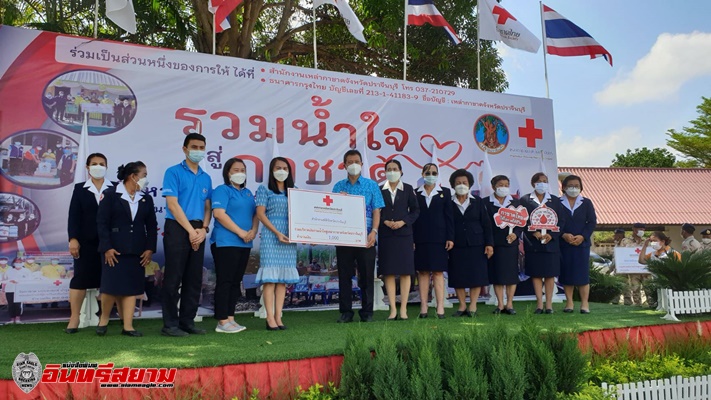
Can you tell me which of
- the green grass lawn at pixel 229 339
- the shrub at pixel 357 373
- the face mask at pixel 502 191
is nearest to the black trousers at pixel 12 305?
the green grass lawn at pixel 229 339

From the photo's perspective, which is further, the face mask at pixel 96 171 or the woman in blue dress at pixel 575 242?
the woman in blue dress at pixel 575 242

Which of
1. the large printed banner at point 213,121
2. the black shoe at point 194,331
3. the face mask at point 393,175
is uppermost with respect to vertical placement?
the large printed banner at point 213,121

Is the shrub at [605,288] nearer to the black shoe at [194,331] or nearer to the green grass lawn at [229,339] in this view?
the green grass lawn at [229,339]

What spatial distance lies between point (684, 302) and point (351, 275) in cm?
286

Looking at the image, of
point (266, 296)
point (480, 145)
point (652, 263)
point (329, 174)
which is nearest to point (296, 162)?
point (329, 174)

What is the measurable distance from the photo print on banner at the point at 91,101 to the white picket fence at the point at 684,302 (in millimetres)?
5051

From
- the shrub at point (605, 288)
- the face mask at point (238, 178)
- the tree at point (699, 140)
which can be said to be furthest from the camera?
the tree at point (699, 140)

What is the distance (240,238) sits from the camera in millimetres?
4441

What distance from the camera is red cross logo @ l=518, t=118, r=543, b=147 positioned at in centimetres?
750

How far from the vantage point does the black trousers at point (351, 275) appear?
504cm

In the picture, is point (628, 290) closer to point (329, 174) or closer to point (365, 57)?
point (329, 174)

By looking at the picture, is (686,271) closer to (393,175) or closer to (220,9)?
(393,175)

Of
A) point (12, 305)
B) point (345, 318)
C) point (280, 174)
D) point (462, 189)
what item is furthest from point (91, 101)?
point (462, 189)

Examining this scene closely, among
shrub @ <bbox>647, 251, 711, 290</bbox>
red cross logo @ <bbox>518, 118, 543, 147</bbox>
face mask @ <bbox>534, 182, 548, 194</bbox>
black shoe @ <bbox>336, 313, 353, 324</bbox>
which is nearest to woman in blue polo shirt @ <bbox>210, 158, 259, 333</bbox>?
black shoe @ <bbox>336, 313, 353, 324</bbox>
